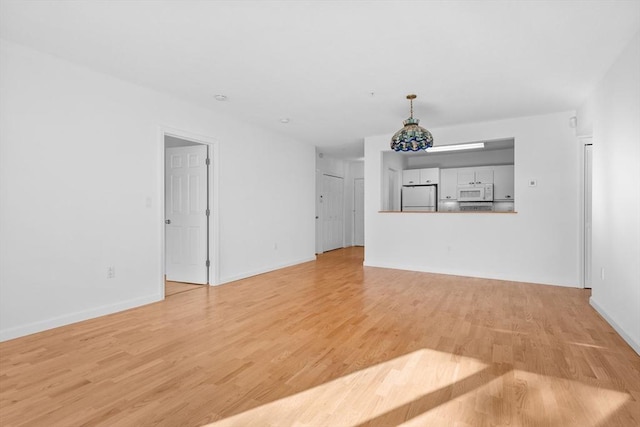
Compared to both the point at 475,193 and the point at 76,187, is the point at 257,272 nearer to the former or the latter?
the point at 76,187

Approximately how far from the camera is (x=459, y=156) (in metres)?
8.57

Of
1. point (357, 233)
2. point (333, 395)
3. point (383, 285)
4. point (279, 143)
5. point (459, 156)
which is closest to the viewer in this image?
point (333, 395)

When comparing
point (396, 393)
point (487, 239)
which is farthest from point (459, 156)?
point (396, 393)

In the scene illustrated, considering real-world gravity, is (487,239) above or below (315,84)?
below

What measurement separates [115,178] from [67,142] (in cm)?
57

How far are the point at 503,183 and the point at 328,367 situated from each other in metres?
7.06

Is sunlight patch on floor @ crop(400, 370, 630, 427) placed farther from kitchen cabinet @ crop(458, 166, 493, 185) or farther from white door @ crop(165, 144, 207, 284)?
kitchen cabinet @ crop(458, 166, 493, 185)

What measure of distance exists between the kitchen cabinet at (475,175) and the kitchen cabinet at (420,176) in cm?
56

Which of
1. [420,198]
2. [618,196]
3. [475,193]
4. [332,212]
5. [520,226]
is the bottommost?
[520,226]

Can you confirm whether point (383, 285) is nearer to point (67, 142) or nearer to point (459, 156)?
point (67, 142)

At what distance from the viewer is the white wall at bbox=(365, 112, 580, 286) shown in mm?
5035

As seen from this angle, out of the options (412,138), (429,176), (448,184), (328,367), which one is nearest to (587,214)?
(412,138)

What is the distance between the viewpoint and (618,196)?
3.17 m

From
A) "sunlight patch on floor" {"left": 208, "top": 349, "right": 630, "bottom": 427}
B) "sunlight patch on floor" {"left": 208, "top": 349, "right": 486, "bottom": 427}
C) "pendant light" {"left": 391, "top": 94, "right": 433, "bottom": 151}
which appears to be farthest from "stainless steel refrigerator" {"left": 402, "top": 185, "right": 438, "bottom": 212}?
"sunlight patch on floor" {"left": 208, "top": 349, "right": 630, "bottom": 427}
